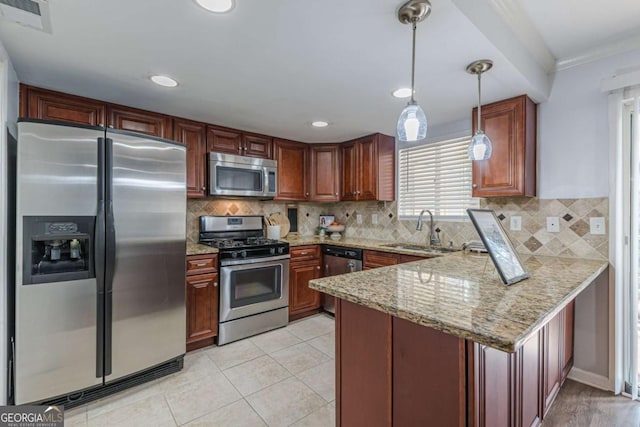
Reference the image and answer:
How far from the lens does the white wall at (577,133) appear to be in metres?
2.01

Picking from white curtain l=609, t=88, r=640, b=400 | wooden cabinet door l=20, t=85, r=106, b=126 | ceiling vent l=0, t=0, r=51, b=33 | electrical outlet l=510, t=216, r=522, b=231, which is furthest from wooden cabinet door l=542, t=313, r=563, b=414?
wooden cabinet door l=20, t=85, r=106, b=126

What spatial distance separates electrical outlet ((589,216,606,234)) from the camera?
6.61ft

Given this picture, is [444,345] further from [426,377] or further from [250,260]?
[250,260]

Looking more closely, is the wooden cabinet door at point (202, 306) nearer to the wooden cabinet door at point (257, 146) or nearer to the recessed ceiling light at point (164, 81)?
the wooden cabinet door at point (257, 146)

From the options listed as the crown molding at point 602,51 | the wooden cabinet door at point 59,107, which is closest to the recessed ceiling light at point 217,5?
the wooden cabinet door at point 59,107

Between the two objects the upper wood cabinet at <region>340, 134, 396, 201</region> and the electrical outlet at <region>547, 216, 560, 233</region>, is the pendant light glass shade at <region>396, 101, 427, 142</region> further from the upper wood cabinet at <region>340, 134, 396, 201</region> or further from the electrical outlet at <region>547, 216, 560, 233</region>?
the upper wood cabinet at <region>340, 134, 396, 201</region>

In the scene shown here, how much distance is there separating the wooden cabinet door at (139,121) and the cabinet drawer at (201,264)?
1.16 m

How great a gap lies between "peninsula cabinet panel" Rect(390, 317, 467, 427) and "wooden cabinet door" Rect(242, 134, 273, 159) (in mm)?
2667

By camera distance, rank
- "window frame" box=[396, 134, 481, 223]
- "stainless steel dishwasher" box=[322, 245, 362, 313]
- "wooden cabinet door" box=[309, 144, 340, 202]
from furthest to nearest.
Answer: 1. "wooden cabinet door" box=[309, 144, 340, 202]
2. "stainless steel dishwasher" box=[322, 245, 362, 313]
3. "window frame" box=[396, 134, 481, 223]

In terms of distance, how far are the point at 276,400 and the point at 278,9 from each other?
2239mm

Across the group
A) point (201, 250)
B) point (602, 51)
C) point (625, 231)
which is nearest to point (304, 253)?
point (201, 250)

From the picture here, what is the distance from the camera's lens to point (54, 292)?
175 centimetres

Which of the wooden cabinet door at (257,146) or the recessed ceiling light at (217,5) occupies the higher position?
the recessed ceiling light at (217,5)

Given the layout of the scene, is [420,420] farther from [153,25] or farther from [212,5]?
[153,25]
